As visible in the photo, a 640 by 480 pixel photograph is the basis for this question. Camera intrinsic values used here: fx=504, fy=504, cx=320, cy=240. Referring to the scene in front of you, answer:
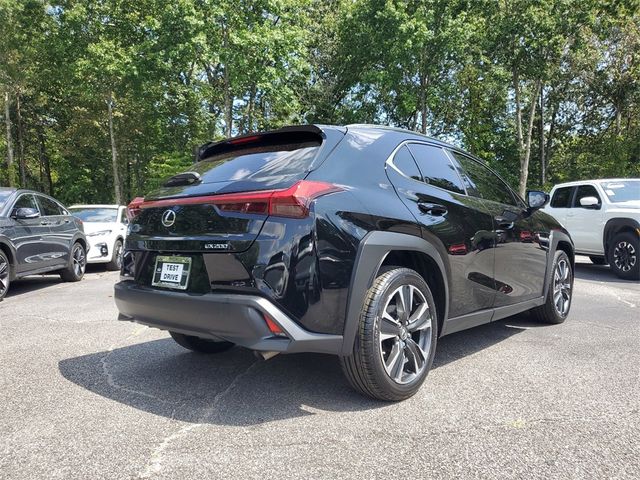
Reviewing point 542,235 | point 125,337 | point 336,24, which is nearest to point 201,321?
point 125,337

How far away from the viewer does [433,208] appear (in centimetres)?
339

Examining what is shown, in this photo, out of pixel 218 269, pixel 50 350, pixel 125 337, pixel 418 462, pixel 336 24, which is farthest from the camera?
pixel 336 24

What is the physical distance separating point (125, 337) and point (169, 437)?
2.37m

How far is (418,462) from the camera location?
230 cm

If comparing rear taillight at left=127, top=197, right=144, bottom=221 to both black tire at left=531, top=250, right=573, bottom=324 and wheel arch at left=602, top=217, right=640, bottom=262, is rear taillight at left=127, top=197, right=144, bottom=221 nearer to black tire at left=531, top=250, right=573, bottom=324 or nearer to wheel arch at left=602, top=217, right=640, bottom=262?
black tire at left=531, top=250, right=573, bottom=324

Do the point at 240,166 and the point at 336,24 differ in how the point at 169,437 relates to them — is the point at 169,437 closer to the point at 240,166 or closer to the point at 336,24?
the point at 240,166

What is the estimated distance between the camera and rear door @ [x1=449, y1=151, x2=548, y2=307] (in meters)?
4.06

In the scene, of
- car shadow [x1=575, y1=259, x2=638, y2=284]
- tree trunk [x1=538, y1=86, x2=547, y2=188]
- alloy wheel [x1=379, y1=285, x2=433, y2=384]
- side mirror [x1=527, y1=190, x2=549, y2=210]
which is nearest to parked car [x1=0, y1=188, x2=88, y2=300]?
alloy wheel [x1=379, y1=285, x2=433, y2=384]

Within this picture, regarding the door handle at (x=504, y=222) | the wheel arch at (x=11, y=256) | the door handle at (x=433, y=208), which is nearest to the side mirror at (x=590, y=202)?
the door handle at (x=504, y=222)

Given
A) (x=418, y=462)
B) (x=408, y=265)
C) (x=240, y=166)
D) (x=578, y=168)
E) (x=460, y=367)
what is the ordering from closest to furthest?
(x=418, y=462) < (x=240, y=166) < (x=408, y=265) < (x=460, y=367) < (x=578, y=168)

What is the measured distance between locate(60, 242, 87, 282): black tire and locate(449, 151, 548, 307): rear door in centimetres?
754

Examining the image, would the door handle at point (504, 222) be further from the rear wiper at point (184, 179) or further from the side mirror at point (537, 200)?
the rear wiper at point (184, 179)

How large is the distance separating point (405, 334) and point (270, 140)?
151 centimetres

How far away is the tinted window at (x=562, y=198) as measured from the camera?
34.9ft
